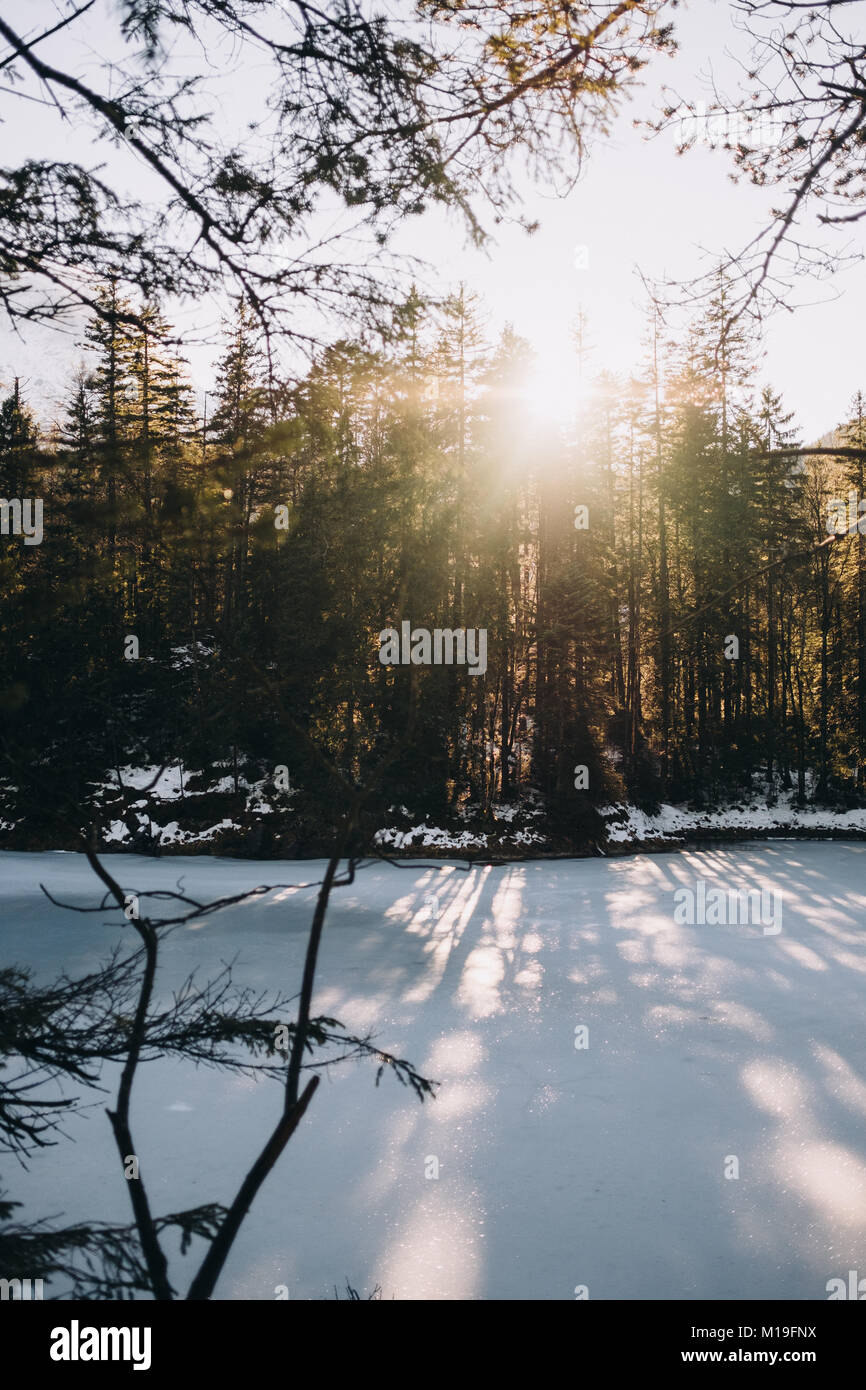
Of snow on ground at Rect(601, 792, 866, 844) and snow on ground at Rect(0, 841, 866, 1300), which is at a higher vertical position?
snow on ground at Rect(0, 841, 866, 1300)

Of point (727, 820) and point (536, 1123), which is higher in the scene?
point (536, 1123)

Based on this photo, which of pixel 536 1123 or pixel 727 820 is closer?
pixel 536 1123

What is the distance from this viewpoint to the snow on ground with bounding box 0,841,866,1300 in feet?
12.2

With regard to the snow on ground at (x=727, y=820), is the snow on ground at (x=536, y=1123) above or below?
above

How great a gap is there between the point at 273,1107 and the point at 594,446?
16.3 meters

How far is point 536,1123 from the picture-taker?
5.03 metres

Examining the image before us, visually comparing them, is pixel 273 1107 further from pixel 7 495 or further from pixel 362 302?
pixel 362 302

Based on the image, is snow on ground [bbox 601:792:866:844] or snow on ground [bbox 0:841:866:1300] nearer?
snow on ground [bbox 0:841:866:1300]

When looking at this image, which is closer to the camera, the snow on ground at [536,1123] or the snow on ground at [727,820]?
the snow on ground at [536,1123]

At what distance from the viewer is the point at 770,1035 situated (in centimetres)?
645

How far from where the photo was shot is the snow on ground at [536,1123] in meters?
3.71
